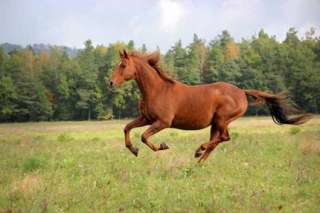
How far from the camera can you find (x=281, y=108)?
11281mm

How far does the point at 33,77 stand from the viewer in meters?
85.6

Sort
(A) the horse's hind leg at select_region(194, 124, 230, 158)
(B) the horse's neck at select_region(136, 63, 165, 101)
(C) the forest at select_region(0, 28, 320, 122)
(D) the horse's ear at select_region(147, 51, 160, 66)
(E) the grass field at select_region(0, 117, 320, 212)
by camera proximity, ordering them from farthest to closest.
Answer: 1. (C) the forest at select_region(0, 28, 320, 122)
2. (A) the horse's hind leg at select_region(194, 124, 230, 158)
3. (D) the horse's ear at select_region(147, 51, 160, 66)
4. (B) the horse's neck at select_region(136, 63, 165, 101)
5. (E) the grass field at select_region(0, 117, 320, 212)

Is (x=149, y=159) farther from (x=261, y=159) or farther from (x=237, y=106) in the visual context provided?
(x=237, y=106)

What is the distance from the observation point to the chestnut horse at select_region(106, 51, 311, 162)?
8.95 meters

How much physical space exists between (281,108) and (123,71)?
426cm

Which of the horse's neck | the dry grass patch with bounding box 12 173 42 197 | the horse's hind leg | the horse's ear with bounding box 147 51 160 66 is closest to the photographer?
the horse's neck

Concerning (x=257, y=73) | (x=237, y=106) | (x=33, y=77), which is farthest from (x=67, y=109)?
(x=237, y=106)

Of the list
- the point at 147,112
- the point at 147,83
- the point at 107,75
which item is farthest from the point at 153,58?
the point at 107,75

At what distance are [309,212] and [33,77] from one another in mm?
81324

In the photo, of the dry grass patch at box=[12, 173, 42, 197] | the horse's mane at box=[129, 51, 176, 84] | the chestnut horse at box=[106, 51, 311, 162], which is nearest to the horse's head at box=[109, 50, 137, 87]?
the chestnut horse at box=[106, 51, 311, 162]

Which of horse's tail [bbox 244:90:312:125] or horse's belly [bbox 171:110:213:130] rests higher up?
horse's tail [bbox 244:90:312:125]

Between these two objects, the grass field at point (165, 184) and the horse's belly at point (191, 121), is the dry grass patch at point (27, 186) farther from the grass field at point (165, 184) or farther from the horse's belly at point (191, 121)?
the horse's belly at point (191, 121)

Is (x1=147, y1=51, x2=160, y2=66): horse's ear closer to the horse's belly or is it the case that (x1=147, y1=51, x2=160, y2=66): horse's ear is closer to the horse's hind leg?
the horse's belly

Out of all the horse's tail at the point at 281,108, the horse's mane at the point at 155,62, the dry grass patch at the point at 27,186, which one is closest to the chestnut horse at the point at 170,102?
the horse's mane at the point at 155,62
